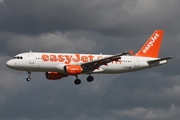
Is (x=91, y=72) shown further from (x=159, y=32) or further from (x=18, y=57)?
(x=159, y=32)

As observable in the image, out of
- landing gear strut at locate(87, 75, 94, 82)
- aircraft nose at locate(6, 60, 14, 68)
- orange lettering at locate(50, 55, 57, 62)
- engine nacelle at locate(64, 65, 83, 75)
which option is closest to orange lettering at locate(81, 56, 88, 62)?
engine nacelle at locate(64, 65, 83, 75)

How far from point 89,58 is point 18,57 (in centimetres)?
1376

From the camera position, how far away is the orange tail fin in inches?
4616

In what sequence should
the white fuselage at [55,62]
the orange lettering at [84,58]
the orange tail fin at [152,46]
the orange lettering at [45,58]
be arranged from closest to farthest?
1. the white fuselage at [55,62]
2. the orange lettering at [45,58]
3. the orange lettering at [84,58]
4. the orange tail fin at [152,46]

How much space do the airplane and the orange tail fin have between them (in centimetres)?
31

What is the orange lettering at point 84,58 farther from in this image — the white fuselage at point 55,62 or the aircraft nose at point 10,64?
the aircraft nose at point 10,64

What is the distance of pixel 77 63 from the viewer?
105m

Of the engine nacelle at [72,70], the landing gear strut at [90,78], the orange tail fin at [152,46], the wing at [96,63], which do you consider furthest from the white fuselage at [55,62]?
the orange tail fin at [152,46]

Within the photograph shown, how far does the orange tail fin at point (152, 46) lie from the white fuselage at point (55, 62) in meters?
6.38

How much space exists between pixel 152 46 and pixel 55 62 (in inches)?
1007

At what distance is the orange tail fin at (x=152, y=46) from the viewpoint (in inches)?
4616

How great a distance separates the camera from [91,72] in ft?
353

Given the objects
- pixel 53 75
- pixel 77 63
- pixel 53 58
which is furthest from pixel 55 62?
pixel 53 75

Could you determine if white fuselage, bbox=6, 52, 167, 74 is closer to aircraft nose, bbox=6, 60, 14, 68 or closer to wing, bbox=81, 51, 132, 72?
aircraft nose, bbox=6, 60, 14, 68
